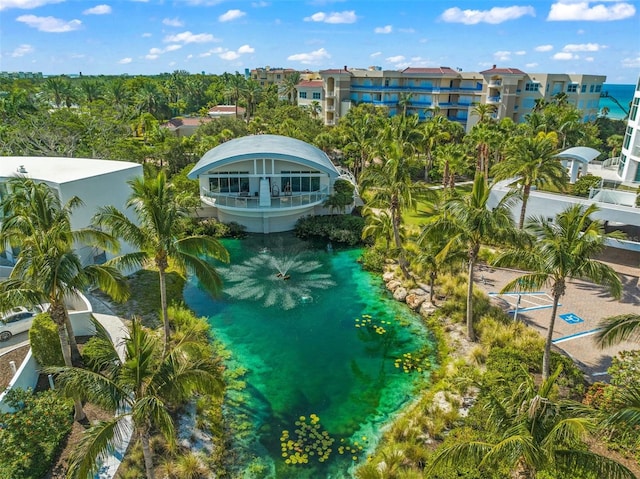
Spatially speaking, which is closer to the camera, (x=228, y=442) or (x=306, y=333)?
(x=228, y=442)

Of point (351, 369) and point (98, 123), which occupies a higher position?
point (98, 123)

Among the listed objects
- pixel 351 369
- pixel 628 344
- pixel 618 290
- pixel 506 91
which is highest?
pixel 506 91

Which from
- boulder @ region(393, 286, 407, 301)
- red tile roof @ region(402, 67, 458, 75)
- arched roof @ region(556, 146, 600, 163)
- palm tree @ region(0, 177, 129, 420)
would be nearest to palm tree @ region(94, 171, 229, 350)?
palm tree @ region(0, 177, 129, 420)

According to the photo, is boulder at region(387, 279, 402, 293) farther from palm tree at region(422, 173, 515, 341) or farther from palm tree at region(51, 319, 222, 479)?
palm tree at region(51, 319, 222, 479)

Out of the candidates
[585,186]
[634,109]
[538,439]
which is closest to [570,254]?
[538,439]

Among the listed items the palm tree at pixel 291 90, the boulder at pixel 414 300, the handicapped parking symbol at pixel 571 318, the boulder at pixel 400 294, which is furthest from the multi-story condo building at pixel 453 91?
the handicapped parking symbol at pixel 571 318

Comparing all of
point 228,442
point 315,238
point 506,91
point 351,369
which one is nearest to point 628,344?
point 351,369

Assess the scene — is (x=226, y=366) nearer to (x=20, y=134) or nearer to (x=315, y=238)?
(x=315, y=238)
